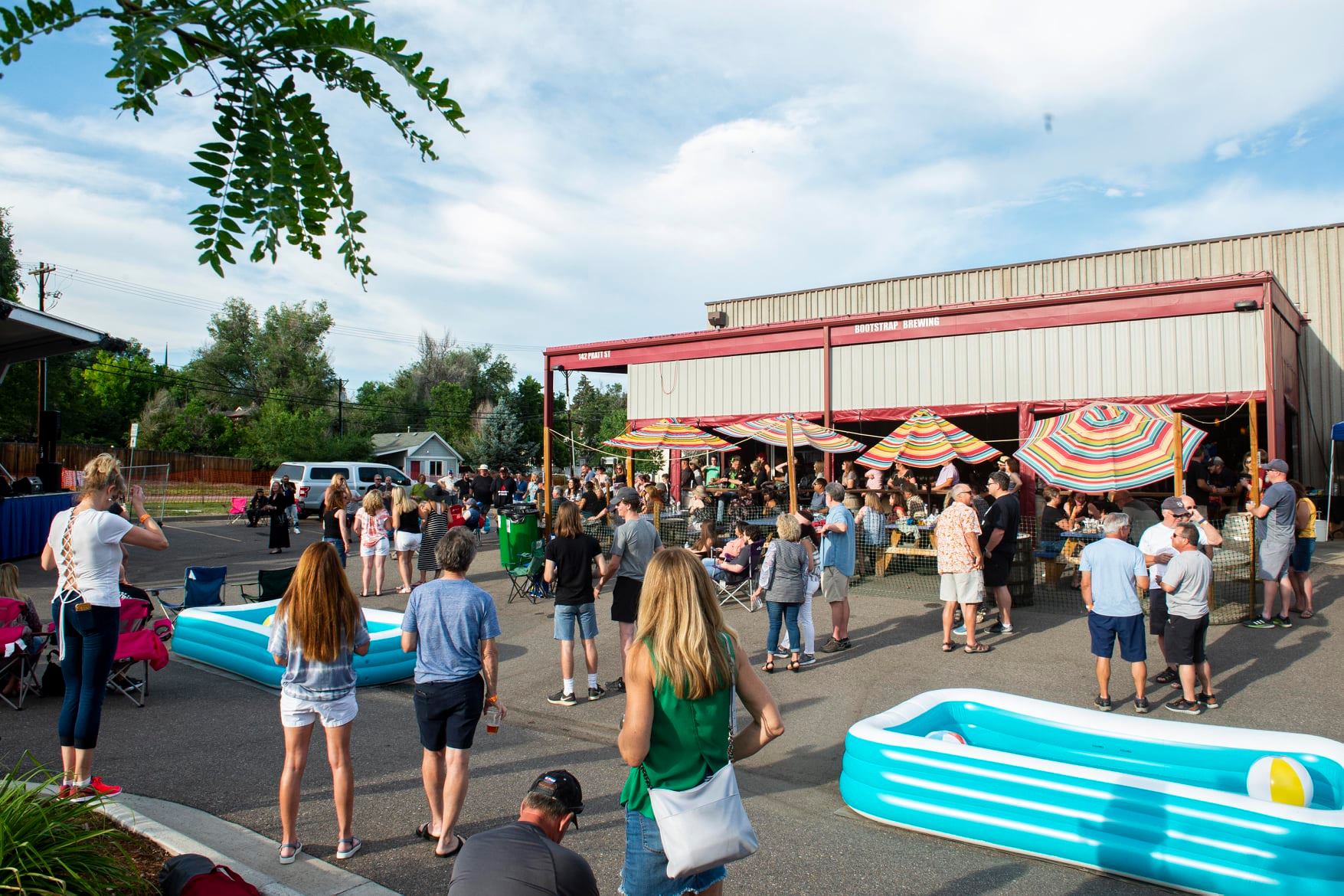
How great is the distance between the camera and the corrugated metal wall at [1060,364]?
1534 cm

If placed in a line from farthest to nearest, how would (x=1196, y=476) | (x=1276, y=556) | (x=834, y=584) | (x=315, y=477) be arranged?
(x=315, y=477), (x=1196, y=476), (x=1276, y=556), (x=834, y=584)

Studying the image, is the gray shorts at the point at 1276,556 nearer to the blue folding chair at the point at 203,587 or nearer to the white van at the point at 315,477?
the blue folding chair at the point at 203,587

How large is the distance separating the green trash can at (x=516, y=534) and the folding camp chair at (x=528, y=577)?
54 cm

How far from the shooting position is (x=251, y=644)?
8477 millimetres

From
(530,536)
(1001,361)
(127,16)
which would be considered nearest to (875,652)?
(530,536)

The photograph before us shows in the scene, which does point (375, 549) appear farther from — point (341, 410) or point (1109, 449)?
point (341, 410)

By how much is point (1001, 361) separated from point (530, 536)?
9.99m

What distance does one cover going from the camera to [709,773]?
2939 mm

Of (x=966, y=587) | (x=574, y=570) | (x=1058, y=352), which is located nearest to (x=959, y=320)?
(x=1058, y=352)

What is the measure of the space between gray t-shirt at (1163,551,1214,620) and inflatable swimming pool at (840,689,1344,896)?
1.86 m

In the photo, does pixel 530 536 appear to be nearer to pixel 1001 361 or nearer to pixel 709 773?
pixel 1001 361

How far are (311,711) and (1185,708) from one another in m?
6.77

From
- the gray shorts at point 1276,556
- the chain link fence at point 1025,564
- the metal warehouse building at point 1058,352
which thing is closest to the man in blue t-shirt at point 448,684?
the chain link fence at point 1025,564

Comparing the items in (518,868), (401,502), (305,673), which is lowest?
(518,868)
